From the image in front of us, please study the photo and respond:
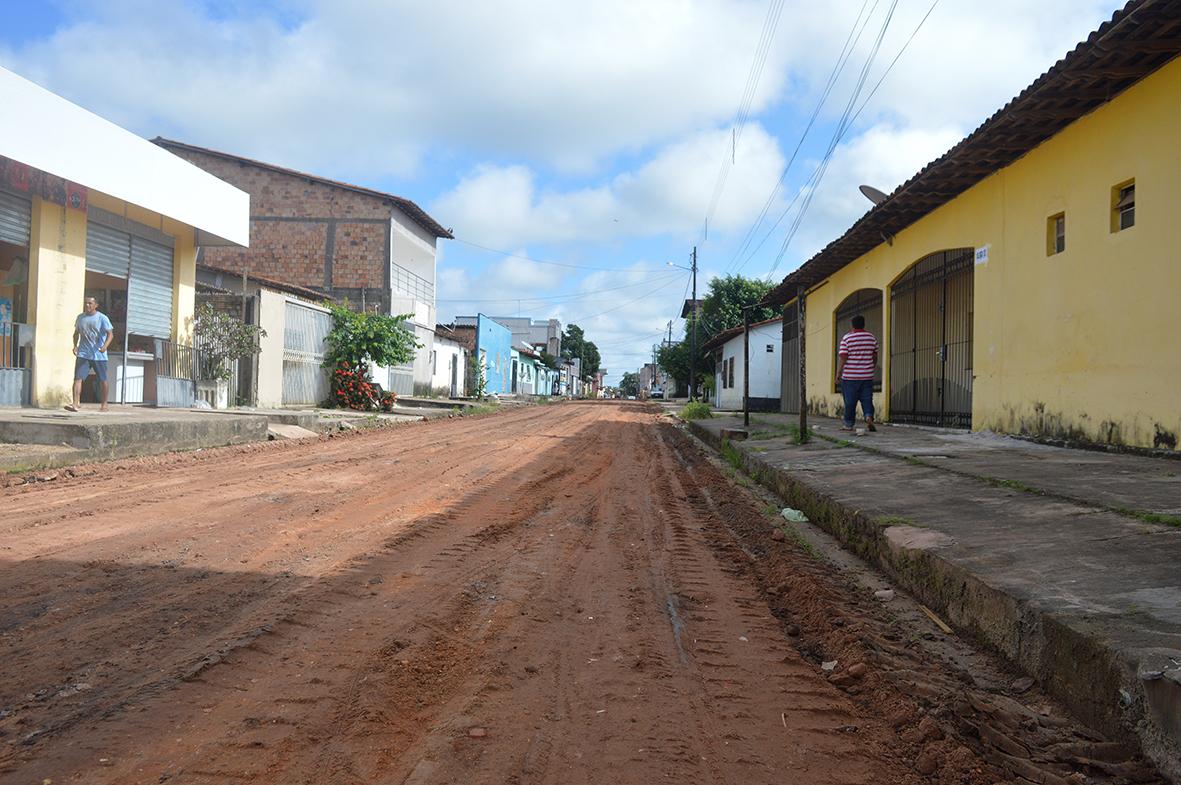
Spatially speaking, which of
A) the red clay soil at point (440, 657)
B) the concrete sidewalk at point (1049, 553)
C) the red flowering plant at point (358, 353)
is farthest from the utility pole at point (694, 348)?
the red clay soil at point (440, 657)

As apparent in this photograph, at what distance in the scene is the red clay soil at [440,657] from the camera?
6.76 ft

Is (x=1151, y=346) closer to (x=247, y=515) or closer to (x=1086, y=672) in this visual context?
(x=1086, y=672)

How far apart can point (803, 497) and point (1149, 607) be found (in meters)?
3.69

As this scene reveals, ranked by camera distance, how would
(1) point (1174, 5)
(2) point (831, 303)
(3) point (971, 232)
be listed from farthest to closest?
(2) point (831, 303) → (3) point (971, 232) → (1) point (1174, 5)

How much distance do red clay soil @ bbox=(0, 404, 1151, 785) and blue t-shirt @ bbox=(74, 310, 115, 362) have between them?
5367 millimetres

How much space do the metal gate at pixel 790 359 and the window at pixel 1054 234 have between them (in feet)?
39.7

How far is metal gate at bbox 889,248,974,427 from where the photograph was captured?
1165 centimetres

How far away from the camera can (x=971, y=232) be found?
10305 mm

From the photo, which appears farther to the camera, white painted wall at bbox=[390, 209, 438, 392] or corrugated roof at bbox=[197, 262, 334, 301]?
white painted wall at bbox=[390, 209, 438, 392]

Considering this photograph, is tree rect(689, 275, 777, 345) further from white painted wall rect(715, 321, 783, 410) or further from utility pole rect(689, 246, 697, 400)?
white painted wall rect(715, 321, 783, 410)

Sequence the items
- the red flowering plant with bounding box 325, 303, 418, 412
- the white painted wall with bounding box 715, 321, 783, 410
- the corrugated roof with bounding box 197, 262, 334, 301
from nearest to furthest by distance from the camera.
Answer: the red flowering plant with bounding box 325, 303, 418, 412 → the corrugated roof with bounding box 197, 262, 334, 301 → the white painted wall with bounding box 715, 321, 783, 410

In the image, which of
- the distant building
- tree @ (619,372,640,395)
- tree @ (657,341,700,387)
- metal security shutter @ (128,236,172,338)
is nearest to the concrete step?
metal security shutter @ (128,236,172,338)

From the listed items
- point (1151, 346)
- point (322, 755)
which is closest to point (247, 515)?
point (322, 755)

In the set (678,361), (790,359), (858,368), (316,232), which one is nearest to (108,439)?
(858,368)
